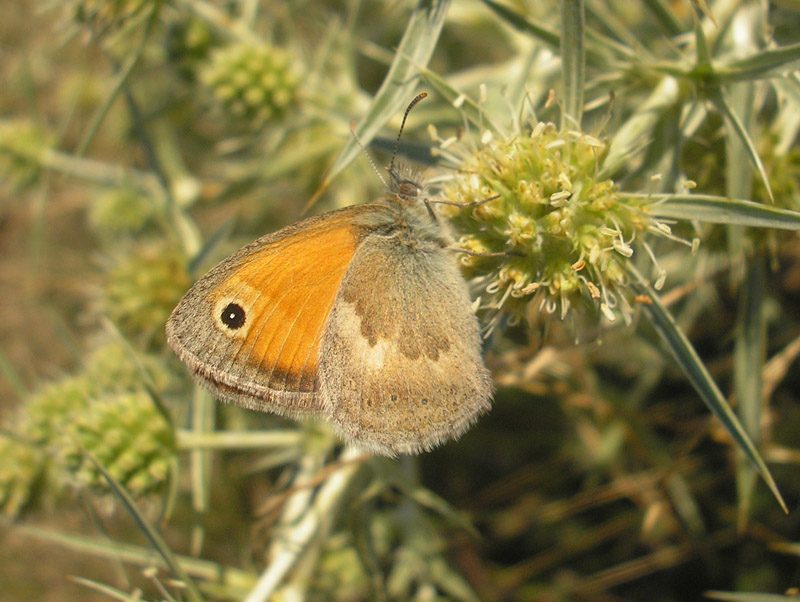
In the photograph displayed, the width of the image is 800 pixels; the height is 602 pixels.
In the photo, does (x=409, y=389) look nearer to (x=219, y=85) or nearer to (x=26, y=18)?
(x=219, y=85)

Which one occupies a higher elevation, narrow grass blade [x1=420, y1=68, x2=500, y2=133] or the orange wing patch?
narrow grass blade [x1=420, y1=68, x2=500, y2=133]

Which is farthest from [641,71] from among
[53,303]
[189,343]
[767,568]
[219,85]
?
[53,303]

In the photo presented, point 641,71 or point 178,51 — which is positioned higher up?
point 178,51

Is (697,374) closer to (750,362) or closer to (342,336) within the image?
(750,362)

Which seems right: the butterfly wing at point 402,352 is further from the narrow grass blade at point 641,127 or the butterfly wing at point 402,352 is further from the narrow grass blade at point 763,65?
the narrow grass blade at point 763,65

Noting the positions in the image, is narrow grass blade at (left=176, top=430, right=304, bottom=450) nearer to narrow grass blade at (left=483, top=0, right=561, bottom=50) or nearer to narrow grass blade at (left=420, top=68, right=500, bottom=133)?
narrow grass blade at (left=420, top=68, right=500, bottom=133)

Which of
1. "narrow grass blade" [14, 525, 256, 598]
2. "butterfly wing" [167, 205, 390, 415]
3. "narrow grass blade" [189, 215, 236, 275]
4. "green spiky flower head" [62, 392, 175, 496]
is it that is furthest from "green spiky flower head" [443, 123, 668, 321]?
"narrow grass blade" [14, 525, 256, 598]

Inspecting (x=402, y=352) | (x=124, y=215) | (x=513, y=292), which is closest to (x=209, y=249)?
(x=402, y=352)
